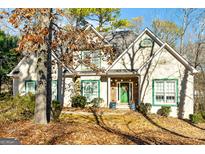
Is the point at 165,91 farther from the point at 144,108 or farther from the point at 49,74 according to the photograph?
the point at 49,74

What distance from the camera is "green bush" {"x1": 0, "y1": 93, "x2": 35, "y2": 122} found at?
8680mm

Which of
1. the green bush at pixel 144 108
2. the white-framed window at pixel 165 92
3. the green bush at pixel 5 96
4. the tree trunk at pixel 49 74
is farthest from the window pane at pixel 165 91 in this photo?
the green bush at pixel 5 96

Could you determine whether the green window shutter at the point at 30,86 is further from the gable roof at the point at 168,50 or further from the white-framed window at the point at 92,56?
the gable roof at the point at 168,50

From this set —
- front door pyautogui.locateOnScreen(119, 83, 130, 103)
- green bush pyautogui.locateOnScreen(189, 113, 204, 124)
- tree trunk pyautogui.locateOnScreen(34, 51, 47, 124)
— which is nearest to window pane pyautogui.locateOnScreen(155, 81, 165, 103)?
front door pyautogui.locateOnScreen(119, 83, 130, 103)

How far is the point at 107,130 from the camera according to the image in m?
8.40

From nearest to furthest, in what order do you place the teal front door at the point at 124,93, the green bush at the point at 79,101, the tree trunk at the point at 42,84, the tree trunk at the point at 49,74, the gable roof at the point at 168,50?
the tree trunk at the point at 49,74, the tree trunk at the point at 42,84, the green bush at the point at 79,101, the teal front door at the point at 124,93, the gable roof at the point at 168,50

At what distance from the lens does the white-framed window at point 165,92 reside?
1191 cm

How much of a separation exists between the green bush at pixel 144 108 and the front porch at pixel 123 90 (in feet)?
1.02

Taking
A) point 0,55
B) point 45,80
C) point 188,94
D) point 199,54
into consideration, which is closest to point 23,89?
point 0,55

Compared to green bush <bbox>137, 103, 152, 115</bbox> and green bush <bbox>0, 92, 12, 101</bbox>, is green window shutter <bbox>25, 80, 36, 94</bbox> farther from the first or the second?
green bush <bbox>137, 103, 152, 115</bbox>

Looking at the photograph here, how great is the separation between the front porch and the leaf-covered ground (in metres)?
0.73

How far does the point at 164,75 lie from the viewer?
1216cm

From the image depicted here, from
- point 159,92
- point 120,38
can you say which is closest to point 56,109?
Result: point 159,92
